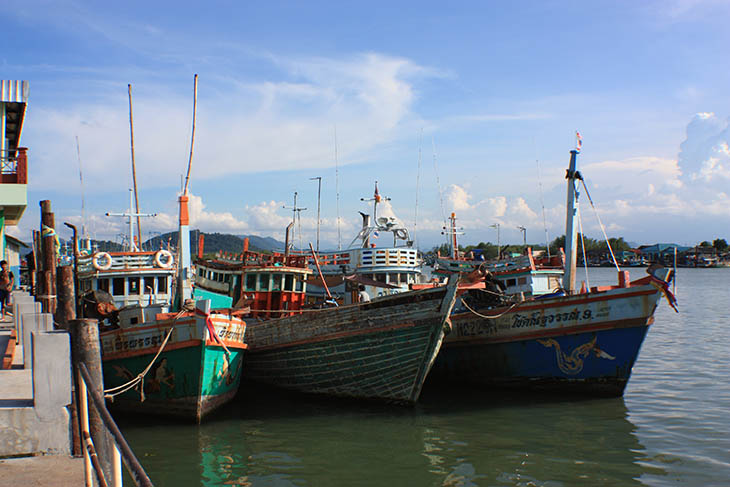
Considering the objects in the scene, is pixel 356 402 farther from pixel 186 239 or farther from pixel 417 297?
pixel 186 239

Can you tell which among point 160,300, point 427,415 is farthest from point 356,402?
point 160,300

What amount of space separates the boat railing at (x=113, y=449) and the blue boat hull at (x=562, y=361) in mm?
10694

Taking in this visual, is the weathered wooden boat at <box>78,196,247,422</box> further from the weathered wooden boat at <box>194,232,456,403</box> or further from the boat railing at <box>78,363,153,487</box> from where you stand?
the boat railing at <box>78,363,153,487</box>

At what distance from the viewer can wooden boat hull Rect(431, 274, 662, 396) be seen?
13070 millimetres

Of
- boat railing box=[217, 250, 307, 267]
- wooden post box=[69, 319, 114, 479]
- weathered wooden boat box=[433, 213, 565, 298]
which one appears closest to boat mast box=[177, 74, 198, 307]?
boat railing box=[217, 250, 307, 267]

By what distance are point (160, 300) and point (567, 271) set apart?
1071 cm

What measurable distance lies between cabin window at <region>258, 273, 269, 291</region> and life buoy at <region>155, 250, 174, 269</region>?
256 cm

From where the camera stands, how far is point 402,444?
10.8 metres

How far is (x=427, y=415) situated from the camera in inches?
503

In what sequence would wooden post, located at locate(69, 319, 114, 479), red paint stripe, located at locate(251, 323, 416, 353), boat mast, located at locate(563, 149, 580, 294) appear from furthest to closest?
1. boat mast, located at locate(563, 149, 580, 294)
2. red paint stripe, located at locate(251, 323, 416, 353)
3. wooden post, located at locate(69, 319, 114, 479)

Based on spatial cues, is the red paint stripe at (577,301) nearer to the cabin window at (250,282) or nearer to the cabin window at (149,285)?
the cabin window at (250,282)

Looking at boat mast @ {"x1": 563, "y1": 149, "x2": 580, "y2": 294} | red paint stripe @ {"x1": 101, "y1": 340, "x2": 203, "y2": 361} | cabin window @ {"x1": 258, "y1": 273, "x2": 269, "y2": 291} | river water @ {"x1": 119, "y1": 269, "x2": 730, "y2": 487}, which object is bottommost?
river water @ {"x1": 119, "y1": 269, "x2": 730, "y2": 487}

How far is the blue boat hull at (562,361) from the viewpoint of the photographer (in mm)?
13289

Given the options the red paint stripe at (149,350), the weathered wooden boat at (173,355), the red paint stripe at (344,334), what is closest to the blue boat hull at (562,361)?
the red paint stripe at (344,334)
